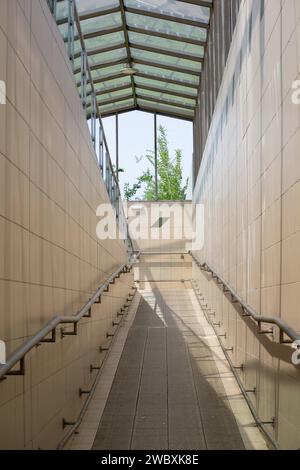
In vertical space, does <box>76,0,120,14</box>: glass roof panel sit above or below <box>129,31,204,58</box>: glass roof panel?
above

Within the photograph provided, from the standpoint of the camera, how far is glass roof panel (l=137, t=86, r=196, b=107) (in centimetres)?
1979

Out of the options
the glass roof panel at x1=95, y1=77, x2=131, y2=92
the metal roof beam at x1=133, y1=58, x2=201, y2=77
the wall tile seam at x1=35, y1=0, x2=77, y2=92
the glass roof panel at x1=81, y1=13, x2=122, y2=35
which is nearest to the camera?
the wall tile seam at x1=35, y1=0, x2=77, y2=92

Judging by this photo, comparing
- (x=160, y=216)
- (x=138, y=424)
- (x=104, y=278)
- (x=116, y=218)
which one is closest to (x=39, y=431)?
(x=138, y=424)

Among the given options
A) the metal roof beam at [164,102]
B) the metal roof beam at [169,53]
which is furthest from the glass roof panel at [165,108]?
the metal roof beam at [169,53]

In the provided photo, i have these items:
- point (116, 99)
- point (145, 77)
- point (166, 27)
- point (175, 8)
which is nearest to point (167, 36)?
point (166, 27)

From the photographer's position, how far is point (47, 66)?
5.12 meters

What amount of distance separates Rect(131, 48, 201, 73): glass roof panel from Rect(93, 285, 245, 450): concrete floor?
8500mm

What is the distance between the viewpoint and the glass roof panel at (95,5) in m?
14.1

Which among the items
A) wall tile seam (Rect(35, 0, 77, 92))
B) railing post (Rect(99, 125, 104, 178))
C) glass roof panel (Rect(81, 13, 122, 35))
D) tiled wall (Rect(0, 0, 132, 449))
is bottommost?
tiled wall (Rect(0, 0, 132, 449))

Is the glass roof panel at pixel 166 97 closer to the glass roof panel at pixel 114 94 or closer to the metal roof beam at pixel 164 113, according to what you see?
the glass roof panel at pixel 114 94

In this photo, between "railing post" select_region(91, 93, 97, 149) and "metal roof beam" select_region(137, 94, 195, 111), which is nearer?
"railing post" select_region(91, 93, 97, 149)

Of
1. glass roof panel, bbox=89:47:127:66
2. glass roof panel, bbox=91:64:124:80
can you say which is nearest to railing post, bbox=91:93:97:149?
glass roof panel, bbox=89:47:127:66

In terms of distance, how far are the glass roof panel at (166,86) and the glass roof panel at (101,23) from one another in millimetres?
3758

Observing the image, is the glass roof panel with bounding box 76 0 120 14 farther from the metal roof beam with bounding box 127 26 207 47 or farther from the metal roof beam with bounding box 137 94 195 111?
the metal roof beam with bounding box 137 94 195 111
